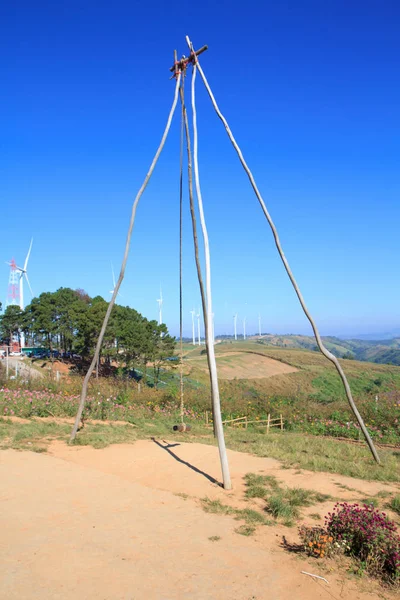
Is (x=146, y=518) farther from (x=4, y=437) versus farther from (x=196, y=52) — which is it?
(x=196, y=52)

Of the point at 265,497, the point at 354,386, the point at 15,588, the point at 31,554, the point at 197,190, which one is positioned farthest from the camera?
the point at 354,386

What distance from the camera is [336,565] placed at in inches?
187

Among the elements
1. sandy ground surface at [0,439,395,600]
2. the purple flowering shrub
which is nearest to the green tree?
sandy ground surface at [0,439,395,600]

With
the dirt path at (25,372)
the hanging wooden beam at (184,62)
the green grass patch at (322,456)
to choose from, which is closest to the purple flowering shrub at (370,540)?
the green grass patch at (322,456)

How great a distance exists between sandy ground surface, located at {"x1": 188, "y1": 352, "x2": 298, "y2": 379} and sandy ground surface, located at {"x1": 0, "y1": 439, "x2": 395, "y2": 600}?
40.7 m

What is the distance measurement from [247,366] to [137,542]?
169 ft

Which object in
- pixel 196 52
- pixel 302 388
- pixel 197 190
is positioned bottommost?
pixel 302 388

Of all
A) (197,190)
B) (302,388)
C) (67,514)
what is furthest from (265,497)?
(302,388)

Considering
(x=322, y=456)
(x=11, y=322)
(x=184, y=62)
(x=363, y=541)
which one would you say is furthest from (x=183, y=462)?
(x=11, y=322)

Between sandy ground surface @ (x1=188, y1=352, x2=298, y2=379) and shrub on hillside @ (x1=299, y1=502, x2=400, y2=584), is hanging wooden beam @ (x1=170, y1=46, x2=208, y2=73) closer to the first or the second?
shrub on hillside @ (x1=299, y1=502, x2=400, y2=584)

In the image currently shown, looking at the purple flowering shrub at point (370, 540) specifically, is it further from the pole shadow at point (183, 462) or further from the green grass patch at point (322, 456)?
the green grass patch at point (322, 456)

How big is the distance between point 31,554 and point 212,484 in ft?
12.6

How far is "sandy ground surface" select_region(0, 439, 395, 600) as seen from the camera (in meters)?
4.21

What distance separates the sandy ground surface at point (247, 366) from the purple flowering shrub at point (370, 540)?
142 ft
